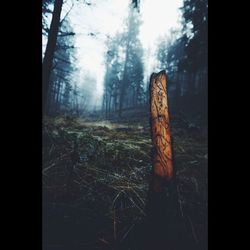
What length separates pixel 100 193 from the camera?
4145mm

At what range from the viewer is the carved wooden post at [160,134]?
3186 millimetres

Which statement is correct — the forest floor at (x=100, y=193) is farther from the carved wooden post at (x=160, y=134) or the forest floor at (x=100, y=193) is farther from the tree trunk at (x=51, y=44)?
the tree trunk at (x=51, y=44)

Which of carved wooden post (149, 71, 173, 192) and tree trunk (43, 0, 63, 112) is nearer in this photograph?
carved wooden post (149, 71, 173, 192)

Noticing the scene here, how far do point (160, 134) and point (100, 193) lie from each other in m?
1.70

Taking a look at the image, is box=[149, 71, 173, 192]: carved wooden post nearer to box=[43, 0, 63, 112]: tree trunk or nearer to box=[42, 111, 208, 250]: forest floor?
box=[42, 111, 208, 250]: forest floor

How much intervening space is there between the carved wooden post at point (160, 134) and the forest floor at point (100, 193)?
79 centimetres

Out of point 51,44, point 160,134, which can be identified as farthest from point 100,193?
point 51,44

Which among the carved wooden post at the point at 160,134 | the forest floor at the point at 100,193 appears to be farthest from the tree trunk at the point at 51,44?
the carved wooden post at the point at 160,134

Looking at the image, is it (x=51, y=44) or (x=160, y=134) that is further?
(x=51, y=44)

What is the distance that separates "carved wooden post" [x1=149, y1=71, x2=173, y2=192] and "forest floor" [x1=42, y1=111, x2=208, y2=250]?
31.2 inches

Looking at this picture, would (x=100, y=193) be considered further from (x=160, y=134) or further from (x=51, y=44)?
(x=51, y=44)

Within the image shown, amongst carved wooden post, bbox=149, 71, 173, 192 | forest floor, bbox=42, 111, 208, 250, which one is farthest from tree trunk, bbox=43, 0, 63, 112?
carved wooden post, bbox=149, 71, 173, 192

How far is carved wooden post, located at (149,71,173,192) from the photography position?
319 centimetres
